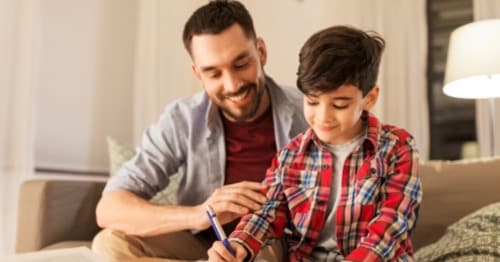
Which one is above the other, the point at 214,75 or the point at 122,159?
the point at 214,75

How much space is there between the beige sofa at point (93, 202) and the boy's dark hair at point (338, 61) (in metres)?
0.65

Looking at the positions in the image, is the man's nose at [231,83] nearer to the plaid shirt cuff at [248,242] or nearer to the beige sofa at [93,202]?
the plaid shirt cuff at [248,242]

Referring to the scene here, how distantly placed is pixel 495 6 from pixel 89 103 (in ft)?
7.02

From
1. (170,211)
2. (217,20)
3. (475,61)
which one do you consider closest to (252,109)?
(217,20)

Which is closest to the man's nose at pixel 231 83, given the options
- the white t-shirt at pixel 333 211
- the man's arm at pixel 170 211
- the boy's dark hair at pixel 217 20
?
the boy's dark hair at pixel 217 20

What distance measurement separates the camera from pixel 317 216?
3.52ft

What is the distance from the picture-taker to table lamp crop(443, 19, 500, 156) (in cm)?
208

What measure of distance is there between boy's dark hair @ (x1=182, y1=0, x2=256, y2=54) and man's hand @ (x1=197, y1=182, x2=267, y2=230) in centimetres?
50

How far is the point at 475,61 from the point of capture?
2.11 metres

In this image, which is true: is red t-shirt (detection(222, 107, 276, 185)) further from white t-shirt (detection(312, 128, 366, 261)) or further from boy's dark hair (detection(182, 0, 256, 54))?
white t-shirt (detection(312, 128, 366, 261))

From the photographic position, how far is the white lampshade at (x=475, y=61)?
208cm

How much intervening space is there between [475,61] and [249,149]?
1.09m

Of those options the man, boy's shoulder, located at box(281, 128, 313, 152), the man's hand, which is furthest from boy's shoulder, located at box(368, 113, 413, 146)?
the man

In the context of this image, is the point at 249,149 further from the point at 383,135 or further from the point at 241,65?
the point at 383,135
